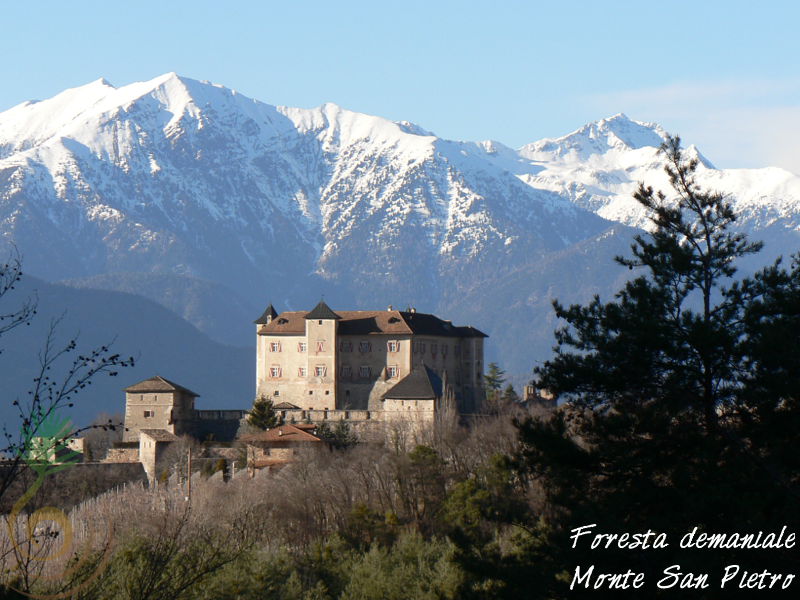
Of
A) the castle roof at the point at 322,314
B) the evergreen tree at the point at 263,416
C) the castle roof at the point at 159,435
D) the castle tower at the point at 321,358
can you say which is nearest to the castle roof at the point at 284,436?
the evergreen tree at the point at 263,416

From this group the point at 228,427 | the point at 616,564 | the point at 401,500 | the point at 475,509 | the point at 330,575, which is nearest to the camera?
the point at 616,564

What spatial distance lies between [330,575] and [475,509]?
9.95m

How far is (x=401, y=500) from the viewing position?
76.4 m

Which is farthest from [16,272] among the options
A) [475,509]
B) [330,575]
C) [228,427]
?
[228,427]

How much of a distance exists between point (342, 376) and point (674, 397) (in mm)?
A: 78988

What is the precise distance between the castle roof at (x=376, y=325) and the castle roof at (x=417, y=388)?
7567 mm

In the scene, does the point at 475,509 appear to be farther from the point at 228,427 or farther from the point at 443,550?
the point at 228,427

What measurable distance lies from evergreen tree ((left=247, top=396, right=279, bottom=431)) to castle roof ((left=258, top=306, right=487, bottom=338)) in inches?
448

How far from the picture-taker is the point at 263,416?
352ft

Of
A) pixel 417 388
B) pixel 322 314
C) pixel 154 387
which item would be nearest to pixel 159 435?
pixel 154 387

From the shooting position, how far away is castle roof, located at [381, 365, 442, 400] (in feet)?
351

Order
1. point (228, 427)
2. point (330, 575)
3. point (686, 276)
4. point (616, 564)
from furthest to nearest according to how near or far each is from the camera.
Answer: point (228, 427) < point (330, 575) < point (686, 276) < point (616, 564)

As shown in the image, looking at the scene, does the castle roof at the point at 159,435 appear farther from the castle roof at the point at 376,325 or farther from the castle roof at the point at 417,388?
the castle roof at the point at 376,325

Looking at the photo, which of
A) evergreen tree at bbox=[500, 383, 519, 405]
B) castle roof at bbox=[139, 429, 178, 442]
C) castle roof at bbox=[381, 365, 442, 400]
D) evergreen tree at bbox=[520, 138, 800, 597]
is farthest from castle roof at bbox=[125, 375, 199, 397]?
evergreen tree at bbox=[520, 138, 800, 597]
